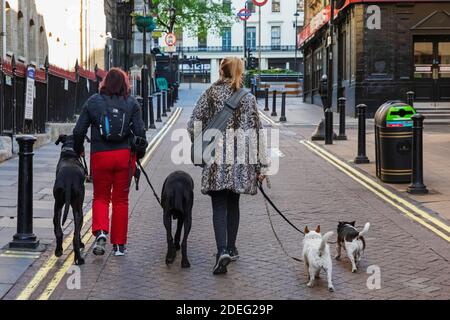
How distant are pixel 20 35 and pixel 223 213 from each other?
58.2 feet

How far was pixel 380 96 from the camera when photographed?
27891 mm

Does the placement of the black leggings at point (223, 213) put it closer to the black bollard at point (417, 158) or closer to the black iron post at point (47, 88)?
the black bollard at point (417, 158)

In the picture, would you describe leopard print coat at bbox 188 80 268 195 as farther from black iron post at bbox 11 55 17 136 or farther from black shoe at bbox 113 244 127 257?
black iron post at bbox 11 55 17 136

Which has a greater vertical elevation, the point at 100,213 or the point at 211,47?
the point at 211,47

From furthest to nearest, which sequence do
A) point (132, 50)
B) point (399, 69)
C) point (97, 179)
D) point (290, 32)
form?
point (290, 32)
point (132, 50)
point (399, 69)
point (97, 179)

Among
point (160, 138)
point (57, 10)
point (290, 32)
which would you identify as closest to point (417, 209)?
point (160, 138)

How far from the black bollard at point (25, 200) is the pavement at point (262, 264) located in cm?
25

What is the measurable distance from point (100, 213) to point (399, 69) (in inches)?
878

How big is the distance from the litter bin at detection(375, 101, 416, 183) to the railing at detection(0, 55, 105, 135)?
7.44 m

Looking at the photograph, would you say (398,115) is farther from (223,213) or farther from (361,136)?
(223,213)

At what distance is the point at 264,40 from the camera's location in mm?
93000

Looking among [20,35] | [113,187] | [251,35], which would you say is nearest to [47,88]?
[20,35]

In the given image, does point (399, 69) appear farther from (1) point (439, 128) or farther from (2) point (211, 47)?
(2) point (211, 47)
